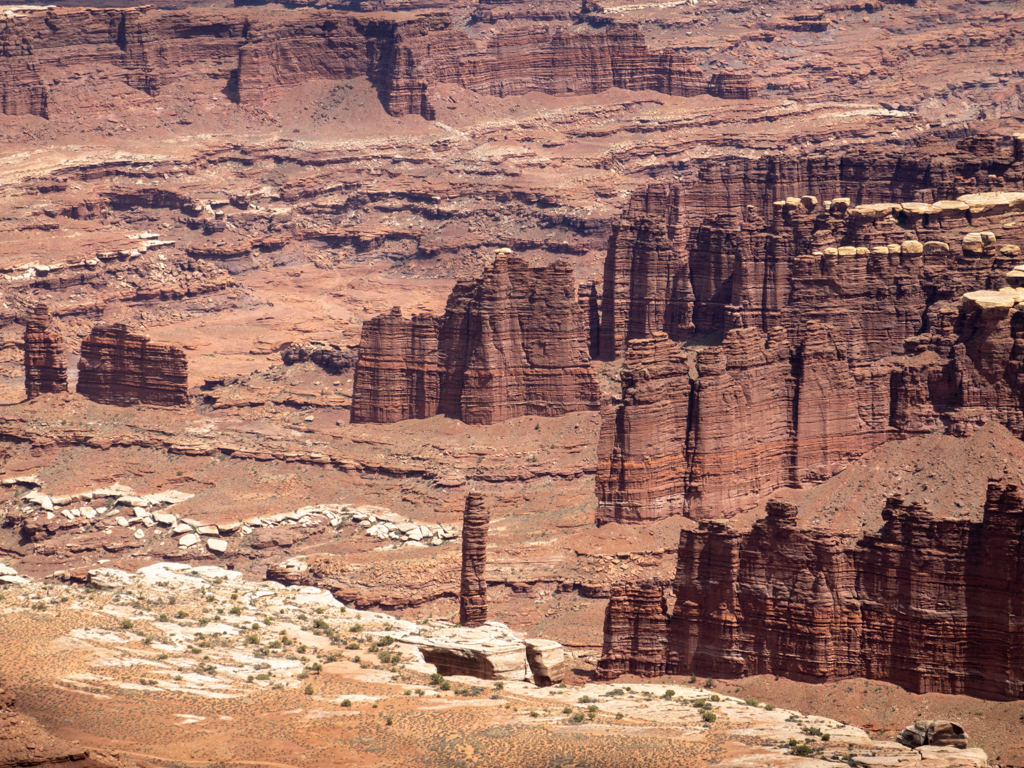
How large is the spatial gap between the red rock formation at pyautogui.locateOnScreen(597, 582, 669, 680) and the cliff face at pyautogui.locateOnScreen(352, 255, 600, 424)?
3355cm

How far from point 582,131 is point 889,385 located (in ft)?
295

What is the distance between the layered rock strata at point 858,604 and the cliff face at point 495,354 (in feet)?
113

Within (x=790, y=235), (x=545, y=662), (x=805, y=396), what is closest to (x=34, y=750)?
(x=545, y=662)

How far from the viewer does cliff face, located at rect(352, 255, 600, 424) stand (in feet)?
387

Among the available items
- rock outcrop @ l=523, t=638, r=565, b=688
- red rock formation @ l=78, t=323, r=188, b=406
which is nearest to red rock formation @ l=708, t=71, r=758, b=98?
red rock formation @ l=78, t=323, r=188, b=406

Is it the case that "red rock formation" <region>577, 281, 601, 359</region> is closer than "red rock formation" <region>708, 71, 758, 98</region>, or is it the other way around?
"red rock formation" <region>577, 281, 601, 359</region>

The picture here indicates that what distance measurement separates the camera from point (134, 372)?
122562 mm

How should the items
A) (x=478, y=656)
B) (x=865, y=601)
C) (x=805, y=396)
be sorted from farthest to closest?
1. (x=805, y=396)
2. (x=865, y=601)
3. (x=478, y=656)

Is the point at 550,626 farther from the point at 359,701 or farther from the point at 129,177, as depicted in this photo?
the point at 129,177

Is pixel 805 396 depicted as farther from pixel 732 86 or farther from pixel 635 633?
pixel 732 86

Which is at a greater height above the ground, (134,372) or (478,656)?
(134,372)

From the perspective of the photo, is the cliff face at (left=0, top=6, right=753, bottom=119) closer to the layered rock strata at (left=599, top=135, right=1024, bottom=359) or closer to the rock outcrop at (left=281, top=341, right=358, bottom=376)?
the rock outcrop at (left=281, top=341, right=358, bottom=376)

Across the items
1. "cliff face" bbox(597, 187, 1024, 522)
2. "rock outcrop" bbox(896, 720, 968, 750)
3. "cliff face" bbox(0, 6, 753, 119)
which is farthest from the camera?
"cliff face" bbox(0, 6, 753, 119)

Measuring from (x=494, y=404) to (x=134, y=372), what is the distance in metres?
18.8
